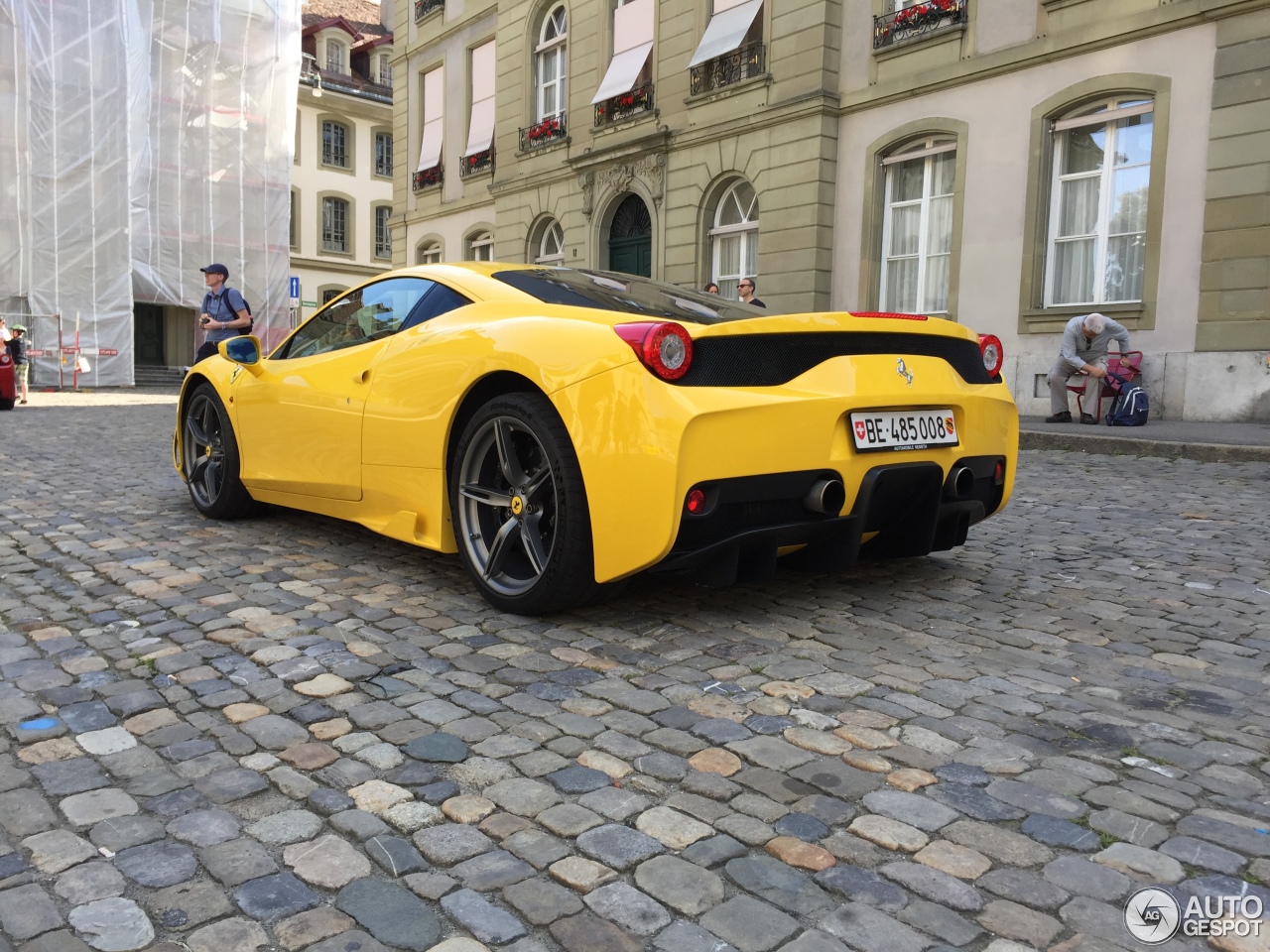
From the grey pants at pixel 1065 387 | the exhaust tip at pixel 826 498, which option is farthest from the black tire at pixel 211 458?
the grey pants at pixel 1065 387

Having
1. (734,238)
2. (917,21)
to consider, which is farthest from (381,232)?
(917,21)

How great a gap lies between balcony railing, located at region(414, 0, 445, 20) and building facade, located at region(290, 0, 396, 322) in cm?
1409

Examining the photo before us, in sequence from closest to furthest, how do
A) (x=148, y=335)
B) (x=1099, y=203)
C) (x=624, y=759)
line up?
(x=624, y=759) < (x=1099, y=203) < (x=148, y=335)

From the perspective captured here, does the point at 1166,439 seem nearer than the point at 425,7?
Yes

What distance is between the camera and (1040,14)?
43.3 ft

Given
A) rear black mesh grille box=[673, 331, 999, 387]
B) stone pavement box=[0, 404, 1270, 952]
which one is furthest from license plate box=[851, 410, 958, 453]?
stone pavement box=[0, 404, 1270, 952]

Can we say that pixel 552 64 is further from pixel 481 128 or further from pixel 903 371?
pixel 903 371

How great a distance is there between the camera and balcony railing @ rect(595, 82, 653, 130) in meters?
18.8

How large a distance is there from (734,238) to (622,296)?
560 inches

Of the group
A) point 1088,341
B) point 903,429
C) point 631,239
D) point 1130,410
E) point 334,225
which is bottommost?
point 1130,410

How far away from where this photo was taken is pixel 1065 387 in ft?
40.5

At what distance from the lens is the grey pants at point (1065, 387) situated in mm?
12137

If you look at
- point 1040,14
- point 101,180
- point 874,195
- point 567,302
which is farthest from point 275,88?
point 567,302

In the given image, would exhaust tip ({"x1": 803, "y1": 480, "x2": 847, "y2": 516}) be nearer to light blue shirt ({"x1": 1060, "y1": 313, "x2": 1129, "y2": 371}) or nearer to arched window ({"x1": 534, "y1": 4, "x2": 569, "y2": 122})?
light blue shirt ({"x1": 1060, "y1": 313, "x2": 1129, "y2": 371})
